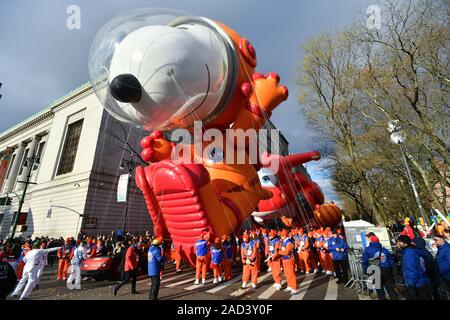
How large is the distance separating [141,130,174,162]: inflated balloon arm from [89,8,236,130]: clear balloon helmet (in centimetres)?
241

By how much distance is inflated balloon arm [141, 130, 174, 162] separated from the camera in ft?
26.7

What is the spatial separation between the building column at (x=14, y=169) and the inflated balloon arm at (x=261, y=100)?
38292 millimetres

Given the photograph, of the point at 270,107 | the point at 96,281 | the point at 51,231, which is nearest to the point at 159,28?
the point at 270,107

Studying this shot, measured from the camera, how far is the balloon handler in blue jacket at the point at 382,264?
5363 mm

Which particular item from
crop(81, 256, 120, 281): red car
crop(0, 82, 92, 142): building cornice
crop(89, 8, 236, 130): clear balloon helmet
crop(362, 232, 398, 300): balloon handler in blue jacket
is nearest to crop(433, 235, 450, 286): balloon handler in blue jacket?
crop(362, 232, 398, 300): balloon handler in blue jacket

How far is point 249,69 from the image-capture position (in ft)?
23.3

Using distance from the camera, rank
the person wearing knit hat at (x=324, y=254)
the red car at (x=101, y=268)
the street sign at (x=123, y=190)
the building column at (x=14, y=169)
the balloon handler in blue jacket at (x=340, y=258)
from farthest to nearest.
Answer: the building column at (x=14, y=169), the street sign at (x=123, y=190), the person wearing knit hat at (x=324, y=254), the red car at (x=101, y=268), the balloon handler in blue jacket at (x=340, y=258)

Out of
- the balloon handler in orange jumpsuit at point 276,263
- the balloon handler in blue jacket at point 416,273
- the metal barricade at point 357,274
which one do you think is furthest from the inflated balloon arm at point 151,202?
the balloon handler in blue jacket at point 416,273

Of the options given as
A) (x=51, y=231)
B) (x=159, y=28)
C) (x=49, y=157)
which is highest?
(x=49, y=157)

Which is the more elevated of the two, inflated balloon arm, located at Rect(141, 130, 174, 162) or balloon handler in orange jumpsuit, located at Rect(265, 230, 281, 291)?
inflated balloon arm, located at Rect(141, 130, 174, 162)

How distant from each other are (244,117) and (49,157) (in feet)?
88.5

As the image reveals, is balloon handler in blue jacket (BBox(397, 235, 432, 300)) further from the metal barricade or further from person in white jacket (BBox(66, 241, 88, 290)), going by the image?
person in white jacket (BBox(66, 241, 88, 290))

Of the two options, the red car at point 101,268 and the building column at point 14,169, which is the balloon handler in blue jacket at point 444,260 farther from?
the building column at point 14,169

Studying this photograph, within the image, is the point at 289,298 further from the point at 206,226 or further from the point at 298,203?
the point at 298,203
